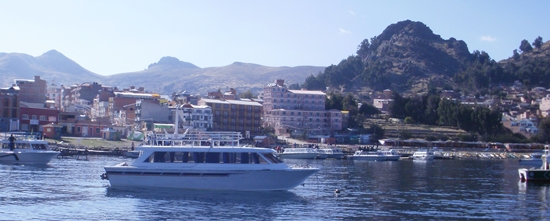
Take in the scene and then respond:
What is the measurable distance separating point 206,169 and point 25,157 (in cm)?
2992

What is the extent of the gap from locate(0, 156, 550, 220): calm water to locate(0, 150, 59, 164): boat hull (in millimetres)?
12107

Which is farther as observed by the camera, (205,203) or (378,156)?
(378,156)

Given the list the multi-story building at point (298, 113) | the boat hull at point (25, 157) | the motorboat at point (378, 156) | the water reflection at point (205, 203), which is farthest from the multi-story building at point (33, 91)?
the water reflection at point (205, 203)

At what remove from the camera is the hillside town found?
329 feet

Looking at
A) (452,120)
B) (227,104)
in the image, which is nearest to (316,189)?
(227,104)

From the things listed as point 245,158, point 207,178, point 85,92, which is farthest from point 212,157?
point 85,92

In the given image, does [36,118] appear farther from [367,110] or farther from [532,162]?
[367,110]

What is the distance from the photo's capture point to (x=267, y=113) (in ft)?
452

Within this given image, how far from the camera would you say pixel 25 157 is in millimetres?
59031

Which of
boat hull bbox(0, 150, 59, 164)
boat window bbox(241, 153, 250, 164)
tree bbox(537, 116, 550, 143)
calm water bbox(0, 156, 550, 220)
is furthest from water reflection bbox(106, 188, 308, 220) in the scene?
tree bbox(537, 116, 550, 143)

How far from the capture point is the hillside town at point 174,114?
10031 cm

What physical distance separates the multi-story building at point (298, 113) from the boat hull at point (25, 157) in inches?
2740

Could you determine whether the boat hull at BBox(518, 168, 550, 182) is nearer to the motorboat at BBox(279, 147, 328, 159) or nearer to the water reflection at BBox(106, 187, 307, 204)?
the water reflection at BBox(106, 187, 307, 204)

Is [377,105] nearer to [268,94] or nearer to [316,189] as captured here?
[268,94]
